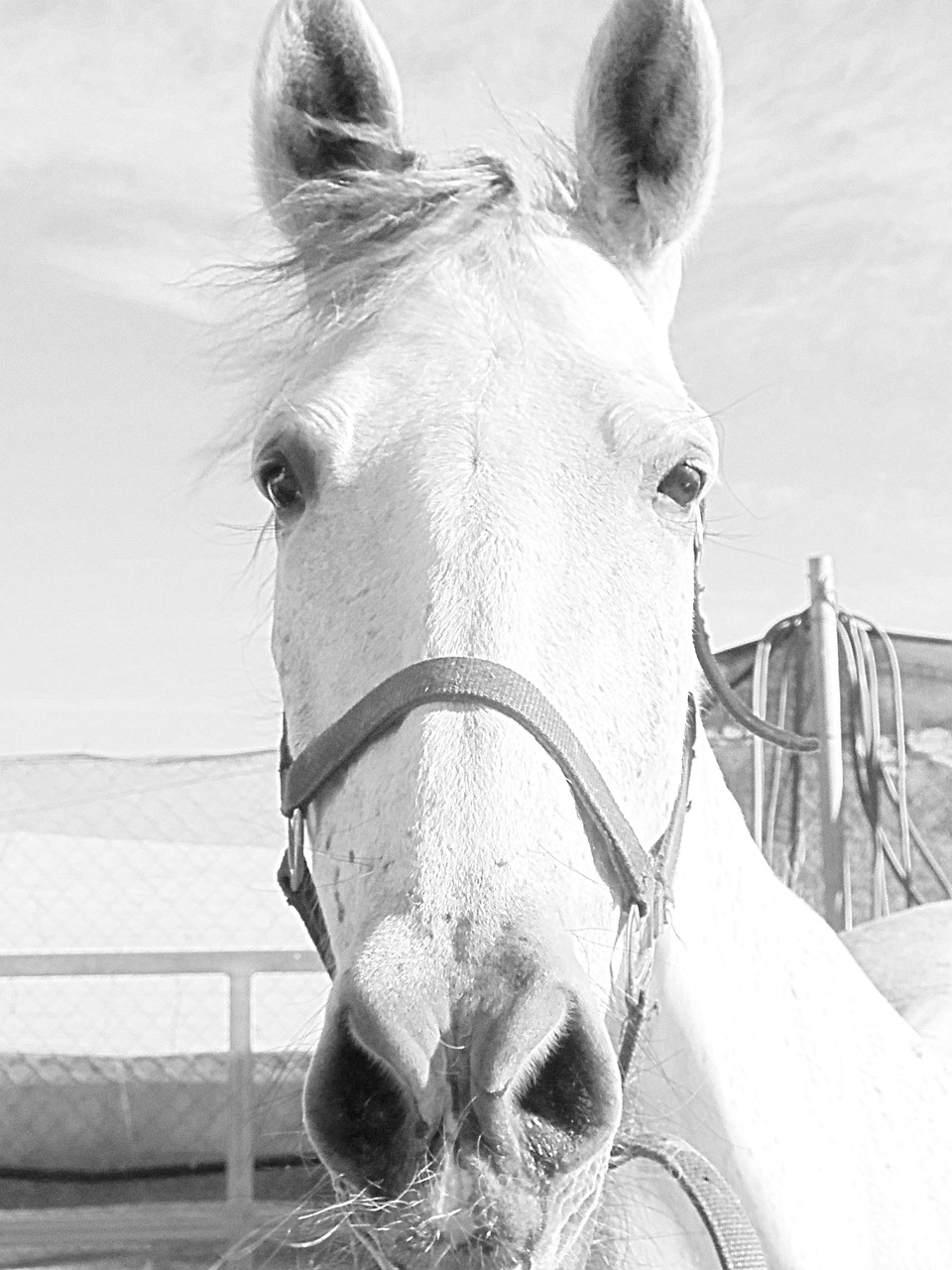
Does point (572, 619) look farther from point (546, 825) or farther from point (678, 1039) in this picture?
point (678, 1039)

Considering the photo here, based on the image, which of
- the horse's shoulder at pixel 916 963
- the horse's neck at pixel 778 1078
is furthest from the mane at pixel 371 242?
the horse's shoulder at pixel 916 963

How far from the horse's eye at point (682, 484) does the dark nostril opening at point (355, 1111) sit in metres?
0.88

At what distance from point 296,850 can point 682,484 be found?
2.48 ft

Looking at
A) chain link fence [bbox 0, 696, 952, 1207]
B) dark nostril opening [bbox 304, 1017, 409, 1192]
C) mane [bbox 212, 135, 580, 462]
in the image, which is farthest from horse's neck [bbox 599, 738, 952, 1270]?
chain link fence [bbox 0, 696, 952, 1207]

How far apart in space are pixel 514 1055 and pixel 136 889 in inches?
206

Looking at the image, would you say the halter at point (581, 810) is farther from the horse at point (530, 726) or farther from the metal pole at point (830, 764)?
the metal pole at point (830, 764)

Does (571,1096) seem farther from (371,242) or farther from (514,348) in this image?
(371,242)

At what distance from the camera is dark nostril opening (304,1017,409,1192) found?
119cm

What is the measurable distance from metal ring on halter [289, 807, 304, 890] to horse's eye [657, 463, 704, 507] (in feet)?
2.24

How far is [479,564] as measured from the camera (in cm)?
144

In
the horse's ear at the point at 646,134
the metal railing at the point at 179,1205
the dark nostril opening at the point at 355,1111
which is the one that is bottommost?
the metal railing at the point at 179,1205

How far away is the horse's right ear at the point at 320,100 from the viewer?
6.85ft

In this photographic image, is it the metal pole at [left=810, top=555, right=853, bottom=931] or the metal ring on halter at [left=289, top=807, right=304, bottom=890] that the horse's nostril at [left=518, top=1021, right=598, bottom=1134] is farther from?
the metal pole at [left=810, top=555, right=853, bottom=931]

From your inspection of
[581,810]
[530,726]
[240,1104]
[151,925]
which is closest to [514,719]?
[530,726]
